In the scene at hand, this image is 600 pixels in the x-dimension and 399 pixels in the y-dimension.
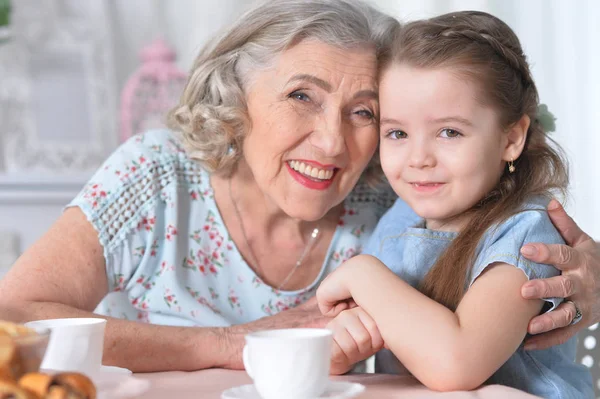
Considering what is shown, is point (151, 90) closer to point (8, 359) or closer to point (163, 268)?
point (163, 268)

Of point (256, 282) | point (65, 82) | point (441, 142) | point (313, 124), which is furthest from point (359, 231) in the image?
point (65, 82)

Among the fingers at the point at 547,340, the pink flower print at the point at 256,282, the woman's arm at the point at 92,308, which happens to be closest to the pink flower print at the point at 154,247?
the woman's arm at the point at 92,308

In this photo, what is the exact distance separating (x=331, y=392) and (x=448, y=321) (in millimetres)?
267

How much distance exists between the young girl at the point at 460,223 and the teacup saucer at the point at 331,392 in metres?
0.19

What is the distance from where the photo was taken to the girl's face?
1.38 meters

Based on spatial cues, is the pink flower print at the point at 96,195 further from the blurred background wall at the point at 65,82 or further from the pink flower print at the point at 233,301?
the blurred background wall at the point at 65,82

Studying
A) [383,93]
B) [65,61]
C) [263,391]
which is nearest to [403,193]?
[383,93]

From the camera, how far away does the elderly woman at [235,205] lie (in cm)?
156

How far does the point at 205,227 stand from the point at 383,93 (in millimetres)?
598

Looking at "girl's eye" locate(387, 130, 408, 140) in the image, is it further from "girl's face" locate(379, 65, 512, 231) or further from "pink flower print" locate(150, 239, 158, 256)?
"pink flower print" locate(150, 239, 158, 256)

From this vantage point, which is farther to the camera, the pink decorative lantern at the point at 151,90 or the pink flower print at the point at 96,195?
the pink decorative lantern at the point at 151,90

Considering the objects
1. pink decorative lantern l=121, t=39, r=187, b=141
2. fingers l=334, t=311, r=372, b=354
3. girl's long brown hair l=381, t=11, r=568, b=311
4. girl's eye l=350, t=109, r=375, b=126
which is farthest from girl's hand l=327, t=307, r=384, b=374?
pink decorative lantern l=121, t=39, r=187, b=141

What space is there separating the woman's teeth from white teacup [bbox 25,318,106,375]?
0.77m

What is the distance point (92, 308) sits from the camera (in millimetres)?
1708
